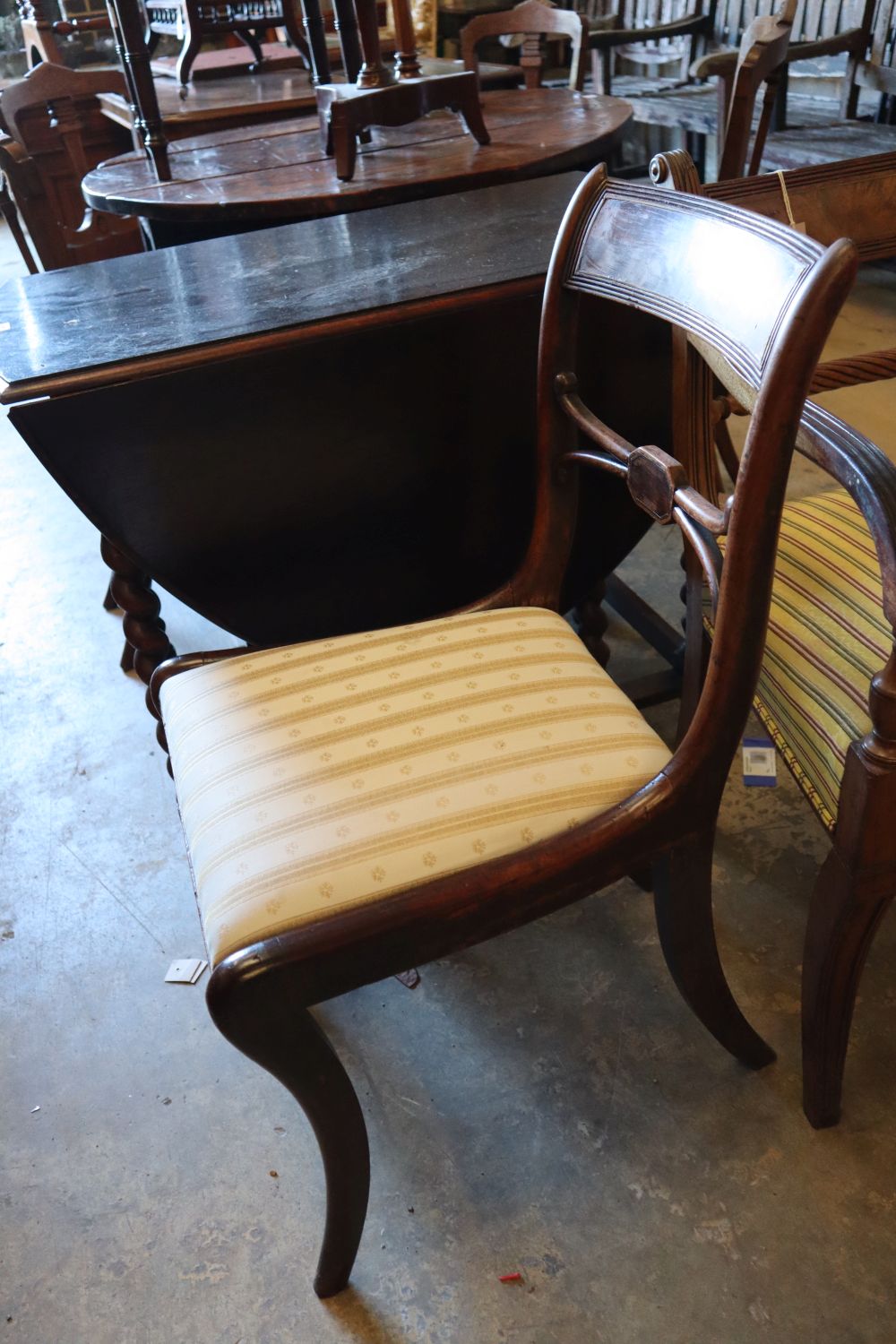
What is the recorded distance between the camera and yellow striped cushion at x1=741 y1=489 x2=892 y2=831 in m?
0.96

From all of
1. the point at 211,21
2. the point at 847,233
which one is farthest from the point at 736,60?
the point at 847,233

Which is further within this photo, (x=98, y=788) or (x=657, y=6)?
(x=657, y=6)

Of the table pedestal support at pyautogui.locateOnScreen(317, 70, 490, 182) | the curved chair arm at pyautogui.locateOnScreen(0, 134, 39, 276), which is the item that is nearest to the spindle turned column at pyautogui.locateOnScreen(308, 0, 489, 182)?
the table pedestal support at pyautogui.locateOnScreen(317, 70, 490, 182)

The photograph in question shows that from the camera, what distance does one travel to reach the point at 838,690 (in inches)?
38.7

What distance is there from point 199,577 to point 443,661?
1.41ft

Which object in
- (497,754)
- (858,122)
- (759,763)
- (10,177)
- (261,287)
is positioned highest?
(261,287)

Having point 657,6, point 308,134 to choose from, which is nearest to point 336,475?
point 308,134

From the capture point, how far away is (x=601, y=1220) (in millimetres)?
1081

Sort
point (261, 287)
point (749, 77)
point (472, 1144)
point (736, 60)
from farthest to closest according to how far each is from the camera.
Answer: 1. point (736, 60)
2. point (749, 77)
3. point (261, 287)
4. point (472, 1144)

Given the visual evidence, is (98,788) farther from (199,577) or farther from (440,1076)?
(440,1076)

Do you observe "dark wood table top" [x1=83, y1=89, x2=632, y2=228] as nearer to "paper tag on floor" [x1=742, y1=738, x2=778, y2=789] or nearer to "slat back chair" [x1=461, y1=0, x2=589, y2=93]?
"slat back chair" [x1=461, y1=0, x2=589, y2=93]

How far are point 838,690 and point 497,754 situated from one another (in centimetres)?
35

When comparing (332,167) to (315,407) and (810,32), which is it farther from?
(810,32)

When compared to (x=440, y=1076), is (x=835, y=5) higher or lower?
higher
